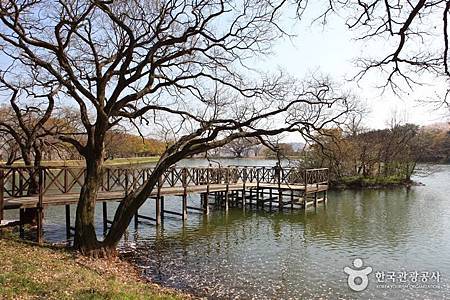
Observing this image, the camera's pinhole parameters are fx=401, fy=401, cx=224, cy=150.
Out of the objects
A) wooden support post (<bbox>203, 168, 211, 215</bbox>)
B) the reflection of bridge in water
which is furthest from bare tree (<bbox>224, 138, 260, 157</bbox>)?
wooden support post (<bbox>203, 168, 211, 215</bbox>)

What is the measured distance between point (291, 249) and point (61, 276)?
31.7 ft

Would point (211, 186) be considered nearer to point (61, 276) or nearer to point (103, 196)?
point (103, 196)

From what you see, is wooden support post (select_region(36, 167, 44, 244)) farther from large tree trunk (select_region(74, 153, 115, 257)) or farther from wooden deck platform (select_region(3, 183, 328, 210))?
large tree trunk (select_region(74, 153, 115, 257))

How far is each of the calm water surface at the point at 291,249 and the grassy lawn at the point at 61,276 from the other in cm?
169

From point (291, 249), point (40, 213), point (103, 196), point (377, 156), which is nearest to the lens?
point (40, 213)

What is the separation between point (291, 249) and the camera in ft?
51.8

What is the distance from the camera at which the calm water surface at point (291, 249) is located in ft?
36.4

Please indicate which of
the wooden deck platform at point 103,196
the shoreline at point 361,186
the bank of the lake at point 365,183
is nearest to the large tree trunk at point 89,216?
the wooden deck platform at point 103,196

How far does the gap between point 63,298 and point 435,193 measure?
35.0 meters

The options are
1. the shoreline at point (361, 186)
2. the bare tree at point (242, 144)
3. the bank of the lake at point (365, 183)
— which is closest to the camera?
the bare tree at point (242, 144)

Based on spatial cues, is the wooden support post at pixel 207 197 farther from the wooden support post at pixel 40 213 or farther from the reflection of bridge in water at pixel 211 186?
the wooden support post at pixel 40 213

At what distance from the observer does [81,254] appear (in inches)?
452

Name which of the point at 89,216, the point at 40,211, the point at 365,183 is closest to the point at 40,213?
the point at 40,211

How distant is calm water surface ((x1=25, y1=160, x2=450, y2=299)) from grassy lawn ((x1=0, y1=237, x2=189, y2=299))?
5.55ft
